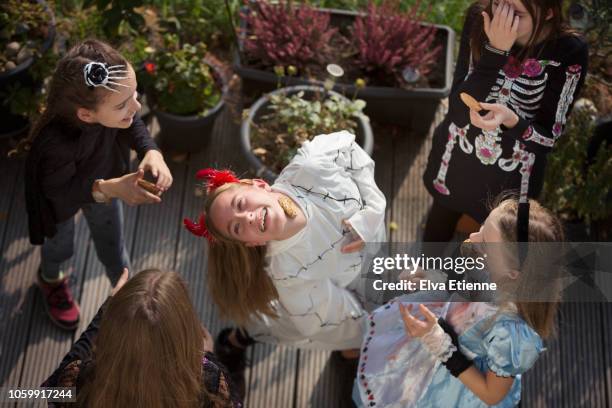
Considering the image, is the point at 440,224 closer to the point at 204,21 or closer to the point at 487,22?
the point at 487,22

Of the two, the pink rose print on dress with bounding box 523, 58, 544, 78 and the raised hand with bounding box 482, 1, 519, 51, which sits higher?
the raised hand with bounding box 482, 1, 519, 51

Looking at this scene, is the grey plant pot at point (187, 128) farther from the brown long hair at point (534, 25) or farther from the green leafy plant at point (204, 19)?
the brown long hair at point (534, 25)

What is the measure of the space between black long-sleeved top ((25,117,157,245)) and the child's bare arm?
133cm

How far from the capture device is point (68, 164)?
2.29 metres

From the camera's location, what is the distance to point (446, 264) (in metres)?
2.55

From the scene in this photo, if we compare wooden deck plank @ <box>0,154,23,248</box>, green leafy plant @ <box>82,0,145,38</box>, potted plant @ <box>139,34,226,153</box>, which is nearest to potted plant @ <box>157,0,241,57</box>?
potted plant @ <box>139,34,226,153</box>

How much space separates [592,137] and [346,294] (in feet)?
4.58

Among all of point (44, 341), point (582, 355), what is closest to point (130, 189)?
point (44, 341)

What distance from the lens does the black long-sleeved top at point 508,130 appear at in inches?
89.0

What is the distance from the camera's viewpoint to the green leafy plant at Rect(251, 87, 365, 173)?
2.96 metres

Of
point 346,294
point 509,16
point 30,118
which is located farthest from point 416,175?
point 30,118

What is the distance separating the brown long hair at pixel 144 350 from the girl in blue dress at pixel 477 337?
713mm

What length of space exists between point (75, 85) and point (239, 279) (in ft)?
2.69

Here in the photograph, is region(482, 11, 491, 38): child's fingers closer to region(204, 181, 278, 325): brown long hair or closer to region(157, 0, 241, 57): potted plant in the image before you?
region(204, 181, 278, 325): brown long hair
